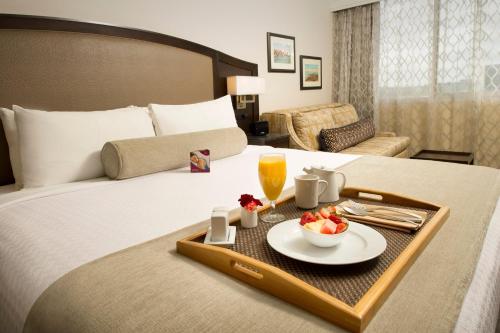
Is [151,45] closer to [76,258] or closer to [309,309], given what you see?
[76,258]

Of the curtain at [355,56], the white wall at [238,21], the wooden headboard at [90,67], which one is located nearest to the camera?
the wooden headboard at [90,67]

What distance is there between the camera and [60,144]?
163 cm

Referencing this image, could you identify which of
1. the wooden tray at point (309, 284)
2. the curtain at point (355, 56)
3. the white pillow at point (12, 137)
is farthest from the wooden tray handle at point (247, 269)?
the curtain at point (355, 56)

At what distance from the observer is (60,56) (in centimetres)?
200

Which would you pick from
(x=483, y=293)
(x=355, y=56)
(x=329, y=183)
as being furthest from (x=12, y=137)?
(x=355, y=56)

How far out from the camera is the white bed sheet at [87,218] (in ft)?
2.80

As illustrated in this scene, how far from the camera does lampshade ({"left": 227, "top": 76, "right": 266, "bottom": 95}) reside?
296cm

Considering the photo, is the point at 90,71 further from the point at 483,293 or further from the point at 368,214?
the point at 483,293

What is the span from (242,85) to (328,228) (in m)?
2.39

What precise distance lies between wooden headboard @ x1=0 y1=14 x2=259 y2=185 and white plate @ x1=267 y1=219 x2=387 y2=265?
5.48ft

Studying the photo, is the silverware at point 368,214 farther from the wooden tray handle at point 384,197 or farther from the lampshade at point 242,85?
the lampshade at point 242,85

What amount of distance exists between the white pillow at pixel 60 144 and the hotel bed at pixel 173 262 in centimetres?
8

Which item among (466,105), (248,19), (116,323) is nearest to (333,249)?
(116,323)

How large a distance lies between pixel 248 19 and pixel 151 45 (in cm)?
Result: 135
